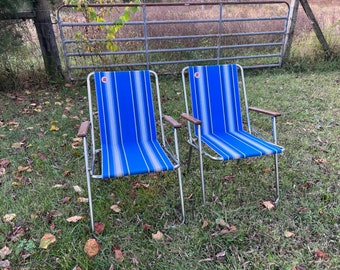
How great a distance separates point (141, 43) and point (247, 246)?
175 inches

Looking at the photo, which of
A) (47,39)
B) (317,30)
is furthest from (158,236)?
(317,30)

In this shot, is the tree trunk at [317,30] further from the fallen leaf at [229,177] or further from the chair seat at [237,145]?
the fallen leaf at [229,177]

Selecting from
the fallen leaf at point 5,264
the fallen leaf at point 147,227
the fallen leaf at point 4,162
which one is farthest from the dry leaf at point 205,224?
the fallen leaf at point 4,162

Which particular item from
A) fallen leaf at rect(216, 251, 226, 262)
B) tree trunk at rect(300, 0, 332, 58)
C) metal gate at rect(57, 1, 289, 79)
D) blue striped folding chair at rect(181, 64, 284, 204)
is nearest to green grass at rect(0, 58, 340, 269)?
fallen leaf at rect(216, 251, 226, 262)

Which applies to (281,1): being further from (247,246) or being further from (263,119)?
(247,246)

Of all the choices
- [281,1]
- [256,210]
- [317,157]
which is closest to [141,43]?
[281,1]

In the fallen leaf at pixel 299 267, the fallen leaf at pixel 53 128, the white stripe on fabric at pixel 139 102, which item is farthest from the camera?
the fallen leaf at pixel 53 128

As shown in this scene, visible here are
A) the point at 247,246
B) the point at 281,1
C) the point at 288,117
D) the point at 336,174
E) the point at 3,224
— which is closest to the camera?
the point at 247,246

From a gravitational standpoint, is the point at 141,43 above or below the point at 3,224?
above

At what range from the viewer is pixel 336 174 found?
99.3 inches

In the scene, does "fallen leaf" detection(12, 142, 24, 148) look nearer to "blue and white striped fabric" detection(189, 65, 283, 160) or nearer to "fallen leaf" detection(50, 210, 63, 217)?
"fallen leaf" detection(50, 210, 63, 217)

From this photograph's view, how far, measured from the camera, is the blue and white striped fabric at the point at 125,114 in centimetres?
230

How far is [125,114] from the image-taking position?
7.83 feet

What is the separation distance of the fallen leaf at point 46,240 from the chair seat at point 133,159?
0.56 metres
